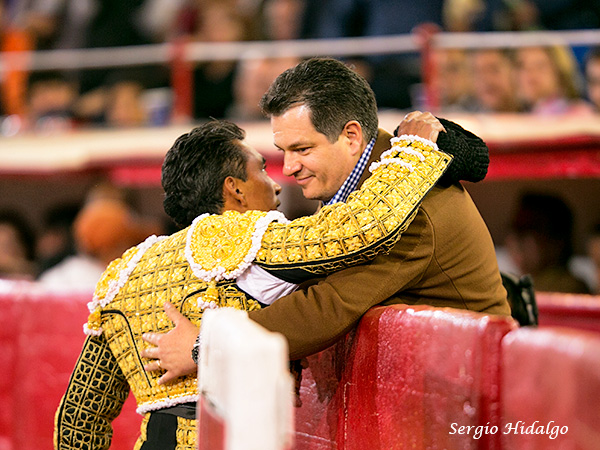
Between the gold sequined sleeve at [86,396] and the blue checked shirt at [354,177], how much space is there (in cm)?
70

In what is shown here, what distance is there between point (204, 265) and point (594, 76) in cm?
361

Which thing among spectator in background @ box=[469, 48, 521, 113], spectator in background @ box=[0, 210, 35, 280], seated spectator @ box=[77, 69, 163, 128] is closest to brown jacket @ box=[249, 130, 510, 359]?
spectator in background @ box=[469, 48, 521, 113]

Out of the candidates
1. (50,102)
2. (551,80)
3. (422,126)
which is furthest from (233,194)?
(50,102)

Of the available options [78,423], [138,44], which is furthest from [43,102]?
[78,423]

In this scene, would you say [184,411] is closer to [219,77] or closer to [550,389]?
[550,389]

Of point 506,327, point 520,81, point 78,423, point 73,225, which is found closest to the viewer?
point 506,327

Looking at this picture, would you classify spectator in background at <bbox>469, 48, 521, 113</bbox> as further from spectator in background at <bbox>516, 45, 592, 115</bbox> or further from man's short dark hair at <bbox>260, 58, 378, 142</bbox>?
man's short dark hair at <bbox>260, 58, 378, 142</bbox>

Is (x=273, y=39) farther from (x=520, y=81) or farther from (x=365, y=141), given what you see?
(x=365, y=141)

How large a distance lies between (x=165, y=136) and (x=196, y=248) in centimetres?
451

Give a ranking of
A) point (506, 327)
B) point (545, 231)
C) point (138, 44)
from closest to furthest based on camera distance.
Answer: point (506, 327)
point (545, 231)
point (138, 44)

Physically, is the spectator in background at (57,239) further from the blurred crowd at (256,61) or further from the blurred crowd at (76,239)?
the blurred crowd at (256,61)

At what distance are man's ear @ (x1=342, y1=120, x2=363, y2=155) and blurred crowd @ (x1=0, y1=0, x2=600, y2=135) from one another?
307 cm

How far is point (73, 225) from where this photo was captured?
22.9 ft

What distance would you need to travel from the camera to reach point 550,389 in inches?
57.0
